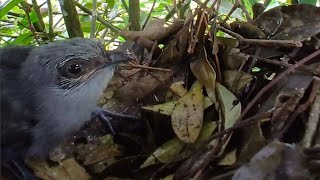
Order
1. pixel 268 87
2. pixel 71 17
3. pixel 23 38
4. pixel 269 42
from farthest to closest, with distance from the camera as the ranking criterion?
pixel 23 38
pixel 71 17
pixel 269 42
pixel 268 87

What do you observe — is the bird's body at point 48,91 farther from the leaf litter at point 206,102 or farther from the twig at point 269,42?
the twig at point 269,42

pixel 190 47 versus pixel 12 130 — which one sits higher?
pixel 190 47

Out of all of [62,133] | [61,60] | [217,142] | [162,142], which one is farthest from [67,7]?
[217,142]

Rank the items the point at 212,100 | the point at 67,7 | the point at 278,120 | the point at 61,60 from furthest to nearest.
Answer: the point at 67,7 < the point at 61,60 < the point at 212,100 < the point at 278,120

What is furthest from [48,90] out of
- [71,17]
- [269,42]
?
[269,42]

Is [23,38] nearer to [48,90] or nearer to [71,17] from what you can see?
[71,17]

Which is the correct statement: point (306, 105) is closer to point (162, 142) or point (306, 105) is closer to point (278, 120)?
point (278, 120)

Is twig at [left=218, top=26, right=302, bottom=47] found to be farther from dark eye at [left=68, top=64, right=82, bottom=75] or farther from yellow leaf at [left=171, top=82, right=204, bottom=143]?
dark eye at [left=68, top=64, right=82, bottom=75]

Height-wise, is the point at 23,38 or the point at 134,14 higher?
the point at 134,14

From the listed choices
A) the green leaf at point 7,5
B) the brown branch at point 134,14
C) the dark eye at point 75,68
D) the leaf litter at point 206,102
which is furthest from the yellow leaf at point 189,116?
the green leaf at point 7,5
